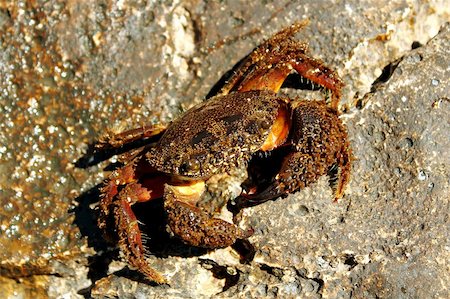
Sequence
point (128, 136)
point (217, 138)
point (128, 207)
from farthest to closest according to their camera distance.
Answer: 1. point (128, 136)
2. point (128, 207)
3. point (217, 138)

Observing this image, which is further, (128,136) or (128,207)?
(128,136)

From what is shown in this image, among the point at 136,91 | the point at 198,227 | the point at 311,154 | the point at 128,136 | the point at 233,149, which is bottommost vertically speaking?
the point at 198,227

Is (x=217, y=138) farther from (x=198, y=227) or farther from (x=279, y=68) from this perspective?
(x=279, y=68)

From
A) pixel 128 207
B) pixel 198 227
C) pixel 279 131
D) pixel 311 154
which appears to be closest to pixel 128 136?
pixel 128 207

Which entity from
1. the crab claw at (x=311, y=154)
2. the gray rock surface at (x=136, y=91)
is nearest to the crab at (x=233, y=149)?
the crab claw at (x=311, y=154)

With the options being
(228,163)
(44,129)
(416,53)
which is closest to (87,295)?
(44,129)

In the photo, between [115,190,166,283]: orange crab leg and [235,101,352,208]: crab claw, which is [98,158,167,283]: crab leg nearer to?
[115,190,166,283]: orange crab leg
